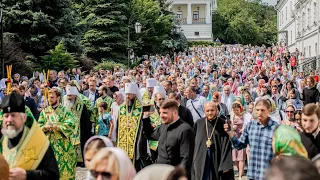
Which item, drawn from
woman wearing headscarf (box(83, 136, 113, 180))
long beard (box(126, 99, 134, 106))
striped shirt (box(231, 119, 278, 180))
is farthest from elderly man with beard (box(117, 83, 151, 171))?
woman wearing headscarf (box(83, 136, 113, 180))

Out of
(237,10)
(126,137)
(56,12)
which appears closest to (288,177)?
(126,137)

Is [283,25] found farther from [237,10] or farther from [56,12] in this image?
[56,12]

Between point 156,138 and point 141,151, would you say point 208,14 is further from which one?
point 156,138

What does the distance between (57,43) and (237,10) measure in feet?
233

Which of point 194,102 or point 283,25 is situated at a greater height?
point 283,25

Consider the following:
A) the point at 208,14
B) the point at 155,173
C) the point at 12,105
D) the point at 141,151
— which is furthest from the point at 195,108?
the point at 208,14

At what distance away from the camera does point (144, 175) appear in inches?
137

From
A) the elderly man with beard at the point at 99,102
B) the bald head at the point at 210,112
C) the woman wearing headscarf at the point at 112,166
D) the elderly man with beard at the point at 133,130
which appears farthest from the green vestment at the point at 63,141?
the woman wearing headscarf at the point at 112,166

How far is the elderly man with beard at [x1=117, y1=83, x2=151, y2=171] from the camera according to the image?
984 cm

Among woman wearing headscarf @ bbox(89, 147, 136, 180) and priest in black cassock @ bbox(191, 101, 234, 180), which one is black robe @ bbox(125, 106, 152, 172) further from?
woman wearing headscarf @ bbox(89, 147, 136, 180)

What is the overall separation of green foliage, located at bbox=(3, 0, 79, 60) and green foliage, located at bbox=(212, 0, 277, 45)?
62.1 metres

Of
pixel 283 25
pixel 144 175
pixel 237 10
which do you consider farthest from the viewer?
pixel 237 10

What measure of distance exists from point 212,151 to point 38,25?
79.6 feet

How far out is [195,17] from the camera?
325ft
